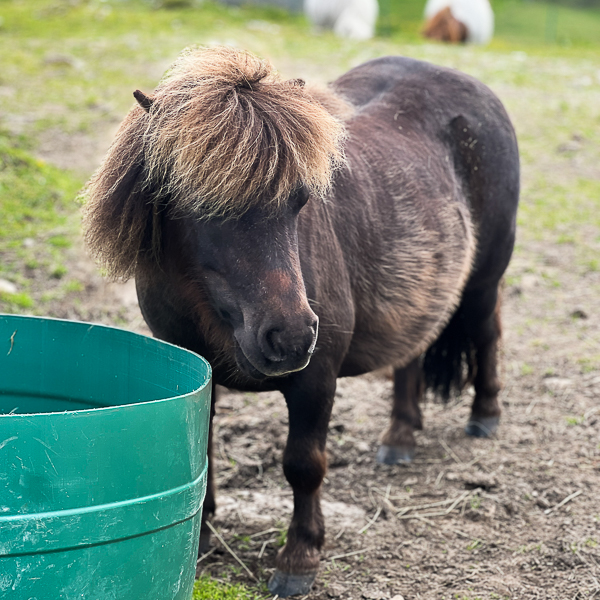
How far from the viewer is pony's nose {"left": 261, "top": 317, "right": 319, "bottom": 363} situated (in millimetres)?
2049

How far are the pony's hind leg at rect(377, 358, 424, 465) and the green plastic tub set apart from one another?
195 cm

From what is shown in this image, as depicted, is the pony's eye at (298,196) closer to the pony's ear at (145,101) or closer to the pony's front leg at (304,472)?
the pony's ear at (145,101)

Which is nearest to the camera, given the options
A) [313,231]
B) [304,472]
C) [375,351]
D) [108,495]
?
[108,495]

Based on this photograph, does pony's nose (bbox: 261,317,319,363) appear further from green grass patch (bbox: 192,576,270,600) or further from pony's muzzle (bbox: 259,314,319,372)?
green grass patch (bbox: 192,576,270,600)

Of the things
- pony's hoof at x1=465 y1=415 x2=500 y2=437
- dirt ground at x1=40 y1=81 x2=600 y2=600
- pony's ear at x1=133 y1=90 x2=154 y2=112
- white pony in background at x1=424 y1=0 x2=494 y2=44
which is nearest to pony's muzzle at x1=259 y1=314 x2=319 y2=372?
pony's ear at x1=133 y1=90 x2=154 y2=112

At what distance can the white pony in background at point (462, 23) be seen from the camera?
58.5 ft

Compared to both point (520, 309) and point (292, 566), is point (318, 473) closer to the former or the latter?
point (292, 566)

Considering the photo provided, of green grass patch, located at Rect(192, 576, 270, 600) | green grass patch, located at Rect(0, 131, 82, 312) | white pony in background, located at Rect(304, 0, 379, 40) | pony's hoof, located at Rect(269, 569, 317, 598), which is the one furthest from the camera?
white pony in background, located at Rect(304, 0, 379, 40)

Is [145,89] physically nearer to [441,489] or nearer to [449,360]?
[449,360]

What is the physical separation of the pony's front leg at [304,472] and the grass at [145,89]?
146 mm

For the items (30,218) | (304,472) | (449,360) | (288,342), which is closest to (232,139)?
(288,342)

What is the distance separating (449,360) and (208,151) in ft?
7.94

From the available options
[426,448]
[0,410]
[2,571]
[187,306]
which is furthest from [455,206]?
[2,571]

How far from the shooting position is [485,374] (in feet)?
13.4
